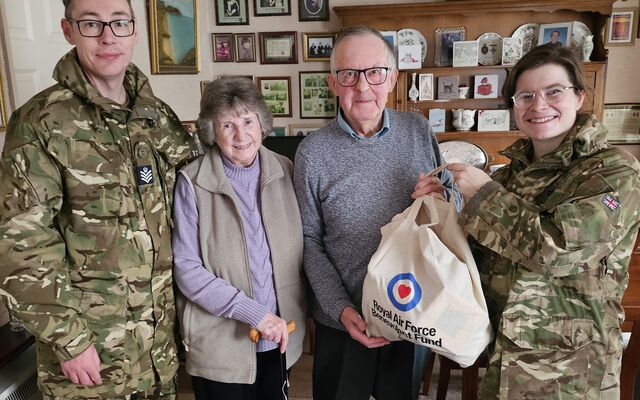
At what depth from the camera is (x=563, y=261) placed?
0.98 metres

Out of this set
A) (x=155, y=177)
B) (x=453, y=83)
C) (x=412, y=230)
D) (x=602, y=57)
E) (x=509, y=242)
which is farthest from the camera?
(x=453, y=83)

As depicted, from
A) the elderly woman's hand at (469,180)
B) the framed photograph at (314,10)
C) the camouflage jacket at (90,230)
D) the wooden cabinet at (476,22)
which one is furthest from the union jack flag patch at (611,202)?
the framed photograph at (314,10)

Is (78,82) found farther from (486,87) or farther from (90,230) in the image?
(486,87)

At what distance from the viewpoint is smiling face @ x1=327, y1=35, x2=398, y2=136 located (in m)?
1.24

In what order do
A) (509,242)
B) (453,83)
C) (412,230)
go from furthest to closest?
(453,83) → (412,230) → (509,242)

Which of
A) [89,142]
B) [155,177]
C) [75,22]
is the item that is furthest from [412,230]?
[75,22]

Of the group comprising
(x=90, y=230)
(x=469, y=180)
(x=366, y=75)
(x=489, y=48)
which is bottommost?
(x=90, y=230)

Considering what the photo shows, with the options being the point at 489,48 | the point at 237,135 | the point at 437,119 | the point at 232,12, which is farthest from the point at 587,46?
the point at 237,135

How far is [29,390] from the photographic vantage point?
153 centimetres

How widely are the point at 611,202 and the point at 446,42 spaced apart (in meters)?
2.61

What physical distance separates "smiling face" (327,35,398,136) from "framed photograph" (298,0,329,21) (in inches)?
95.8

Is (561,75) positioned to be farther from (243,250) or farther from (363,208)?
(243,250)

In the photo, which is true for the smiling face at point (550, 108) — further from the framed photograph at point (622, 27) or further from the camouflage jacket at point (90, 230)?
the framed photograph at point (622, 27)

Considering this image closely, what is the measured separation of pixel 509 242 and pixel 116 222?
917 mm
